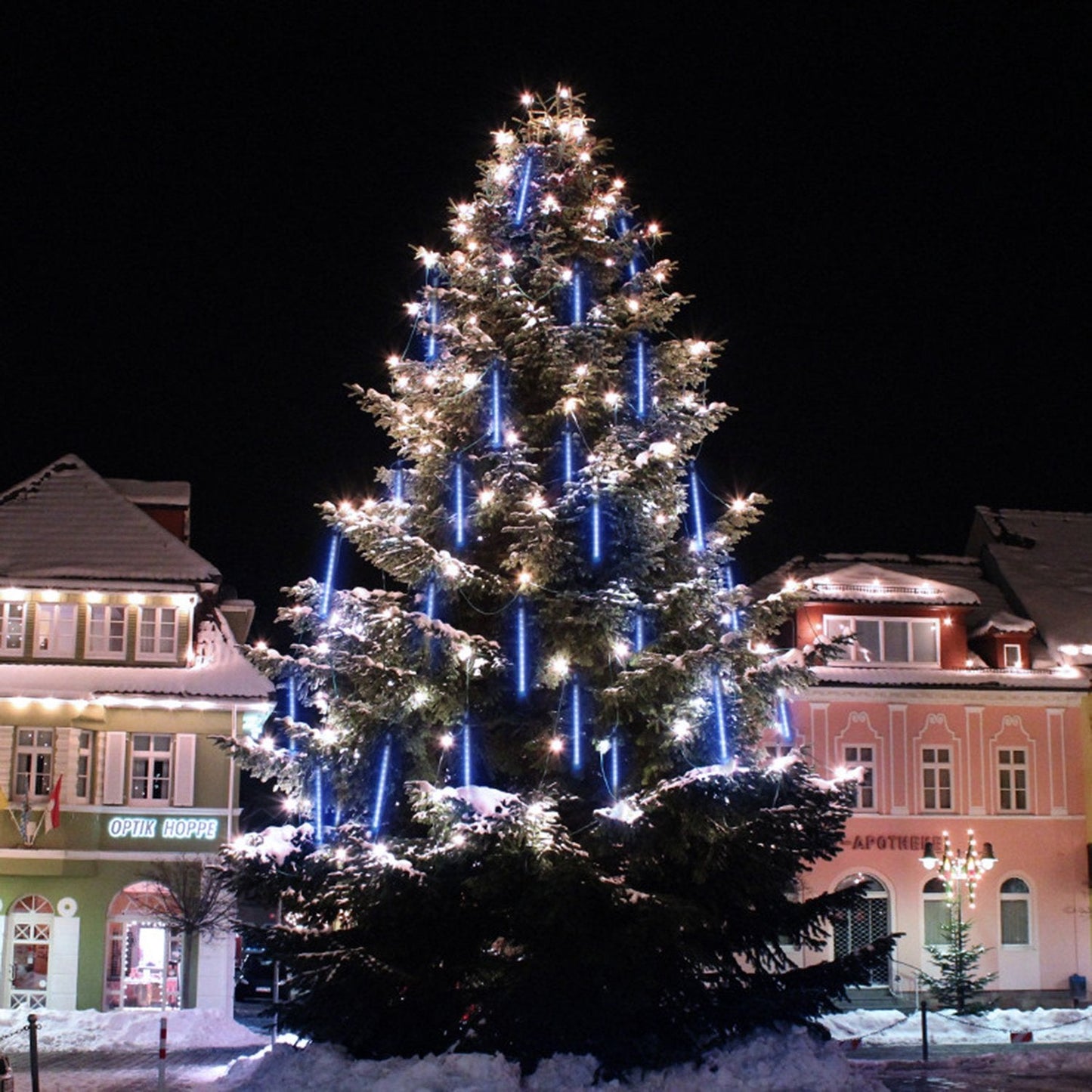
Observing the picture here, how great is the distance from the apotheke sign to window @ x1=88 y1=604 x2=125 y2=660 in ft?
11.7

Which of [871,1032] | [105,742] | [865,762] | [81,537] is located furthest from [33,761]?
[865,762]

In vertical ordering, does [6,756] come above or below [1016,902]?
above

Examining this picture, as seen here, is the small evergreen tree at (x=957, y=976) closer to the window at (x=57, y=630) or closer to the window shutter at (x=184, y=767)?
the window shutter at (x=184, y=767)

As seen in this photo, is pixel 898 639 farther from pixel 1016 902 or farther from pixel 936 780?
pixel 1016 902

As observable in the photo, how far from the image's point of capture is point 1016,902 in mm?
37219

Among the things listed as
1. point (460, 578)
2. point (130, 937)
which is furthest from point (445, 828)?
point (130, 937)

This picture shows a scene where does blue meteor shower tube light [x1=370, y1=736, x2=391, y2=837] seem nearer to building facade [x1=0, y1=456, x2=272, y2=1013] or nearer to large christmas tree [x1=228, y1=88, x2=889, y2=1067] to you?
large christmas tree [x1=228, y1=88, x2=889, y2=1067]

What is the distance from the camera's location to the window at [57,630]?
32844 millimetres

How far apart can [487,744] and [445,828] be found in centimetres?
195

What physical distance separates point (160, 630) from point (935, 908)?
64.9 ft

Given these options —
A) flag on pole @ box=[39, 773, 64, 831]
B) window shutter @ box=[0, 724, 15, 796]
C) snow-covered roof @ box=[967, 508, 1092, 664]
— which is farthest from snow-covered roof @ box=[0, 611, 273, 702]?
snow-covered roof @ box=[967, 508, 1092, 664]

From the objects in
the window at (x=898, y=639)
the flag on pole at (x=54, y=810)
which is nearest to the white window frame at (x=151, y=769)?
the flag on pole at (x=54, y=810)

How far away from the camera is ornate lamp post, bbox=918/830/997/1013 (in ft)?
106

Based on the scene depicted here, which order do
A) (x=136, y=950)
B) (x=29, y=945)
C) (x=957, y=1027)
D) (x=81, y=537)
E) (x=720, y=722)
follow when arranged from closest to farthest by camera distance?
(x=720, y=722), (x=957, y=1027), (x=29, y=945), (x=136, y=950), (x=81, y=537)
